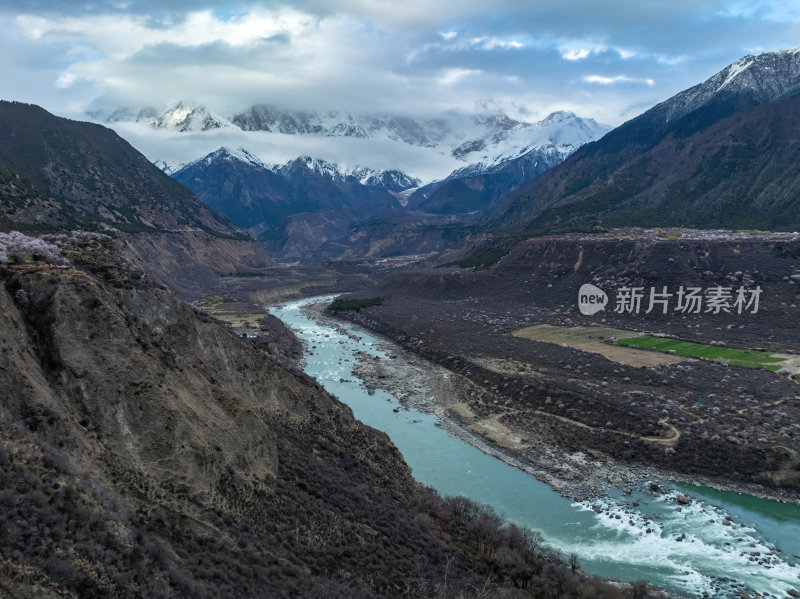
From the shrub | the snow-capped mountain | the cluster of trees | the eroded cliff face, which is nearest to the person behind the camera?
the eroded cliff face

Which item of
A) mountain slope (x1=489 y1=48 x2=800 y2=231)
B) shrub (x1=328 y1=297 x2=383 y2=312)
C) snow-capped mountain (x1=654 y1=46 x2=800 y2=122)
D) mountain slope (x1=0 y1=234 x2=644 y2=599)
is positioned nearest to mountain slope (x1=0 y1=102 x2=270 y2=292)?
shrub (x1=328 y1=297 x2=383 y2=312)

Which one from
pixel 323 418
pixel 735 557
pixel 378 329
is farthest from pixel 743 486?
pixel 378 329

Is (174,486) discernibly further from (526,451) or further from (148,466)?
(526,451)

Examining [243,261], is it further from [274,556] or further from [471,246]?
[274,556]

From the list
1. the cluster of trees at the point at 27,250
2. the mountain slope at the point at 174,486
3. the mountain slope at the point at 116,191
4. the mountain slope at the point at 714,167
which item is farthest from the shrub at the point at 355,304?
the cluster of trees at the point at 27,250

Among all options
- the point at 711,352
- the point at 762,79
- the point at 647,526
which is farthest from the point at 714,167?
the point at 647,526

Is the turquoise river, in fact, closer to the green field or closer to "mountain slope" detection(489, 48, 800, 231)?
the green field
